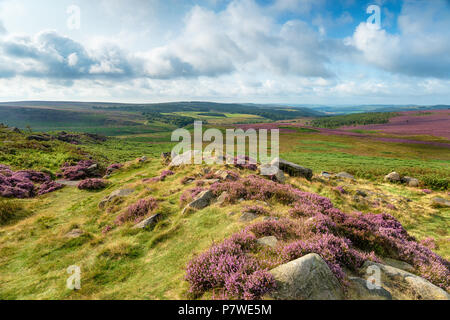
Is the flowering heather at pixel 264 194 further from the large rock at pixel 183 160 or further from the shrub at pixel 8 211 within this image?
the shrub at pixel 8 211

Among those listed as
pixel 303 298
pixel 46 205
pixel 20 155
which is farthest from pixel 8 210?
pixel 20 155

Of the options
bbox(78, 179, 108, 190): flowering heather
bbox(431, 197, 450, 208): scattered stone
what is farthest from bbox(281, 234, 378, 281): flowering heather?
bbox(78, 179, 108, 190): flowering heather

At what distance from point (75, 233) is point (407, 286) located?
14652 mm

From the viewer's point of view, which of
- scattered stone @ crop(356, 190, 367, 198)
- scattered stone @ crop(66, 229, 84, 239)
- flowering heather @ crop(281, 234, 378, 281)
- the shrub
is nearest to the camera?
flowering heather @ crop(281, 234, 378, 281)

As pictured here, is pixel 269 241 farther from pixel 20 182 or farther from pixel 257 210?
pixel 20 182

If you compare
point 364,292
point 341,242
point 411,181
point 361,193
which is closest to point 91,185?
point 341,242

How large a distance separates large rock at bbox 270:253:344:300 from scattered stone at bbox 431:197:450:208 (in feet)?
75.6

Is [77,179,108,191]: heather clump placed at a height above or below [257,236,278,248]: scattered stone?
below

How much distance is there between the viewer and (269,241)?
23.0 ft

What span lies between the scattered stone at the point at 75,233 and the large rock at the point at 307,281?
1084 centimetres

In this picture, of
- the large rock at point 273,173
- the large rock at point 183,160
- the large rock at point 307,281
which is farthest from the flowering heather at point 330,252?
the large rock at point 183,160

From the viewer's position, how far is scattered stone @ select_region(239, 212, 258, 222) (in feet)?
30.3

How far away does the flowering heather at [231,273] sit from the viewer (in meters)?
4.91

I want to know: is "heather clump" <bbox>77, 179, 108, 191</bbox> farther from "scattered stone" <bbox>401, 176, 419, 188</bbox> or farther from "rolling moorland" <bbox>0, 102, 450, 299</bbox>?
"scattered stone" <bbox>401, 176, 419, 188</bbox>
